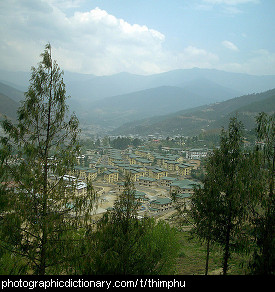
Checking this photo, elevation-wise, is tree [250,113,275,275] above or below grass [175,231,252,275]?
above

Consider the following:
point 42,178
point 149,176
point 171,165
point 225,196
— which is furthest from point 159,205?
point 42,178

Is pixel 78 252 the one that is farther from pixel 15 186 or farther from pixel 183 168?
pixel 183 168

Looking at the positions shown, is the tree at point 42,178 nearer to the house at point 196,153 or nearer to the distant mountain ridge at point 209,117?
the house at point 196,153

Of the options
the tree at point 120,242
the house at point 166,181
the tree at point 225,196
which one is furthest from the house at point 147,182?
the tree at point 120,242

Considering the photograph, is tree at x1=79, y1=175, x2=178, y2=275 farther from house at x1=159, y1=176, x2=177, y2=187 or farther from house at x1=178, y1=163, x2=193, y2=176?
house at x1=178, y1=163, x2=193, y2=176

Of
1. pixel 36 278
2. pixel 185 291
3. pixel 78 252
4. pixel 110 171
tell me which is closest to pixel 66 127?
pixel 78 252

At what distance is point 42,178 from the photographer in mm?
3893

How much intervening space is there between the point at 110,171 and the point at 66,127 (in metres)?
27.8

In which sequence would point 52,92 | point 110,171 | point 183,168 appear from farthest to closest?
point 183,168, point 110,171, point 52,92

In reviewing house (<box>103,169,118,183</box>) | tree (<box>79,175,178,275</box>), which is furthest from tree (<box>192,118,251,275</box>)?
house (<box>103,169,118,183</box>)

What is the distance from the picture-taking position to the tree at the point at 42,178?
376 centimetres

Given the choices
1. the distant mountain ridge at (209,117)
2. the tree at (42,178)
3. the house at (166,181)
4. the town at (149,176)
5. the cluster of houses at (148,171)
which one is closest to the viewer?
the tree at (42,178)

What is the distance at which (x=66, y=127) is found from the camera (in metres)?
4.36

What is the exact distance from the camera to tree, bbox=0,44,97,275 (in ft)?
12.3
